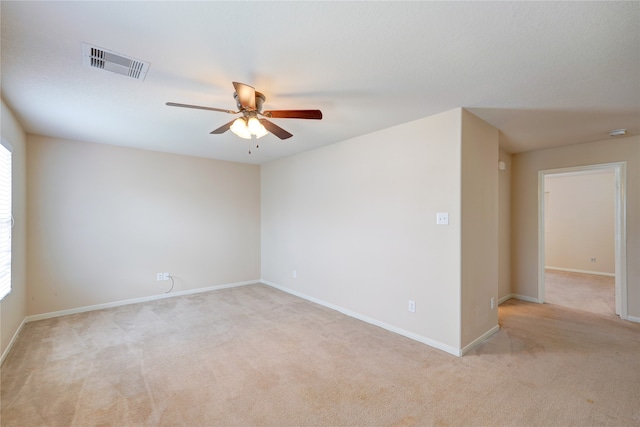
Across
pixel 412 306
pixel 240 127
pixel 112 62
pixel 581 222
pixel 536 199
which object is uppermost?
pixel 112 62

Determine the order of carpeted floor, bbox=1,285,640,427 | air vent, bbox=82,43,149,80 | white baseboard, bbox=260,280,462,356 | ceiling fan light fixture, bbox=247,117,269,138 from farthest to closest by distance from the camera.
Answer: white baseboard, bbox=260,280,462,356
ceiling fan light fixture, bbox=247,117,269,138
carpeted floor, bbox=1,285,640,427
air vent, bbox=82,43,149,80

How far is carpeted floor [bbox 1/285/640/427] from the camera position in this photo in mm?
1934

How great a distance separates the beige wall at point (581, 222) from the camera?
6.28m

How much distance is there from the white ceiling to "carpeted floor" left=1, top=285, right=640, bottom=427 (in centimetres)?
239

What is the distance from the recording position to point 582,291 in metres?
5.07

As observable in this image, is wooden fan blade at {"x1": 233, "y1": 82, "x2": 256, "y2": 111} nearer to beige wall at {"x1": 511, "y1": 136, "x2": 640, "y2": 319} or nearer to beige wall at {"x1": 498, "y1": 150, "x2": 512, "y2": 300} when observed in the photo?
beige wall at {"x1": 498, "y1": 150, "x2": 512, "y2": 300}

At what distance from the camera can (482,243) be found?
10.3ft

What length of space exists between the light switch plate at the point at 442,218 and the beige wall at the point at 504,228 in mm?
2171

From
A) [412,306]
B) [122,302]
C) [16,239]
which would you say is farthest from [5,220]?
[412,306]

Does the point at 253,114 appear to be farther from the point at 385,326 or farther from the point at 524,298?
the point at 524,298

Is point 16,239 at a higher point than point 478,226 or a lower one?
lower

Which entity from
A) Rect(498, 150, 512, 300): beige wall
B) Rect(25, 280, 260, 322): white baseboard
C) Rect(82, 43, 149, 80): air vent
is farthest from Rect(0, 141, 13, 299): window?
Rect(498, 150, 512, 300): beige wall

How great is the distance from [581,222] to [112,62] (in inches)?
353

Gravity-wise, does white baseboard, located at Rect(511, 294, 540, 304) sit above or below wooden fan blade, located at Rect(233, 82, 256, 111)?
below
